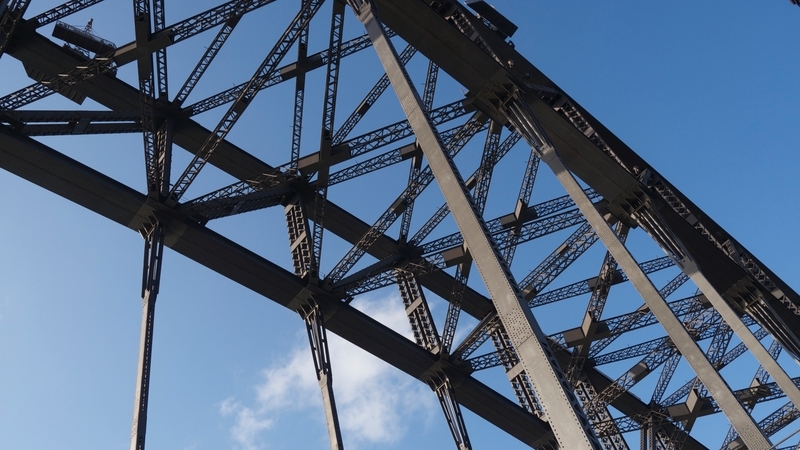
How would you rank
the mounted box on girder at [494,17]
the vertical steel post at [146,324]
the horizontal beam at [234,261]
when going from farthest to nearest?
the mounted box on girder at [494,17], the horizontal beam at [234,261], the vertical steel post at [146,324]

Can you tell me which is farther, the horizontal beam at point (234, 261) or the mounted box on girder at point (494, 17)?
the mounted box on girder at point (494, 17)

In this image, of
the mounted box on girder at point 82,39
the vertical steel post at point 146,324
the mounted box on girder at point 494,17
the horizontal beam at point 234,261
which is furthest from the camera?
the mounted box on girder at point 494,17

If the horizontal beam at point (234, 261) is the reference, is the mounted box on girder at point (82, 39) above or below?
above

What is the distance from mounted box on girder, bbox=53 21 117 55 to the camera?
1728cm

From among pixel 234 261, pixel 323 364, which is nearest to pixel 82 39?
pixel 234 261

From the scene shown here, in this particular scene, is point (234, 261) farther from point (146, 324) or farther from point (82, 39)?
point (82, 39)

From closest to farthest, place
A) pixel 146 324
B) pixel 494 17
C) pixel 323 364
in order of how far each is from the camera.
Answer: pixel 146 324 < pixel 323 364 < pixel 494 17

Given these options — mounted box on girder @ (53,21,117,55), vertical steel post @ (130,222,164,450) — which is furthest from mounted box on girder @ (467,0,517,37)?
vertical steel post @ (130,222,164,450)

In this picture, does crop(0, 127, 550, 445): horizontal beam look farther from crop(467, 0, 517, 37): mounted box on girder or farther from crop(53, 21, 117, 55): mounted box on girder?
crop(467, 0, 517, 37): mounted box on girder

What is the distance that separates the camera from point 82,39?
1752 cm

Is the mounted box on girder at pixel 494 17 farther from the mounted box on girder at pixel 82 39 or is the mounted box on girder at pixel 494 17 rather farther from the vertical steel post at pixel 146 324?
the vertical steel post at pixel 146 324

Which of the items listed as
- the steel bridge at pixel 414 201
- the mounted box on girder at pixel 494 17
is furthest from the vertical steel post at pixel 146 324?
the mounted box on girder at pixel 494 17

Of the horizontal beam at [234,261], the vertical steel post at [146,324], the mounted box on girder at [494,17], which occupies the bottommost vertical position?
the vertical steel post at [146,324]

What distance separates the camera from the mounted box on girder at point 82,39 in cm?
A: 1728
